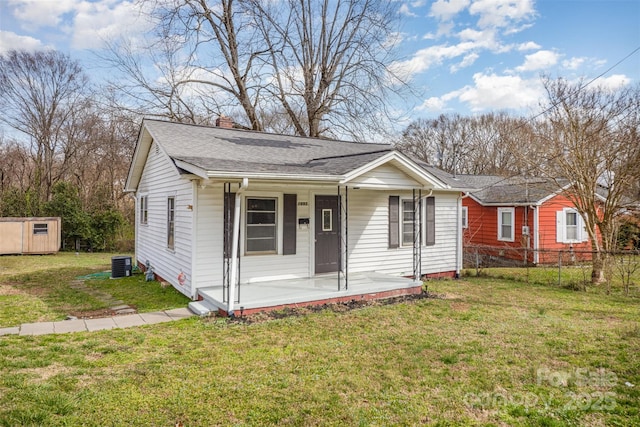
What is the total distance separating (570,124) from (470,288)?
539cm

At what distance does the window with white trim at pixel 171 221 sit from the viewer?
891 centimetres

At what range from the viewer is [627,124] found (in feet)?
32.6

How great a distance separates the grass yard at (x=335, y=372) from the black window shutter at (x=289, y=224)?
87.8 inches

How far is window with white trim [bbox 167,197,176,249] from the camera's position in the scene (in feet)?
29.2

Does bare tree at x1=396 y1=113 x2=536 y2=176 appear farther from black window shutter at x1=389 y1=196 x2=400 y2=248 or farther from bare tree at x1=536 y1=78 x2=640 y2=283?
black window shutter at x1=389 y1=196 x2=400 y2=248

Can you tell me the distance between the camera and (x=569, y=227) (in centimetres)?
1542

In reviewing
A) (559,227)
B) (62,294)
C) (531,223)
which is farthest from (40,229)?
(559,227)

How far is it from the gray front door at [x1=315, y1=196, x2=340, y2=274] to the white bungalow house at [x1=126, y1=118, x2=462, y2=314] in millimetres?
25

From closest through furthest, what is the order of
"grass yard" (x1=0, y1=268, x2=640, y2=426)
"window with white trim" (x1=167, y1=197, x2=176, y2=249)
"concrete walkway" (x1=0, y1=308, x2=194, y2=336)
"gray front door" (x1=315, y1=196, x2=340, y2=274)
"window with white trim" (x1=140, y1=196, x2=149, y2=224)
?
1. "grass yard" (x1=0, y1=268, x2=640, y2=426)
2. "concrete walkway" (x1=0, y1=308, x2=194, y2=336)
3. "window with white trim" (x1=167, y1=197, x2=176, y2=249)
4. "gray front door" (x1=315, y1=196, x2=340, y2=274)
5. "window with white trim" (x1=140, y1=196, x2=149, y2=224)

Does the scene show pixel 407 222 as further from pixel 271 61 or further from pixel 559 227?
pixel 271 61

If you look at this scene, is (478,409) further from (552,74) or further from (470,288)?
(552,74)

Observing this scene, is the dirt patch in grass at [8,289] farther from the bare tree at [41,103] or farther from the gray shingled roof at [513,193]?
the gray shingled roof at [513,193]

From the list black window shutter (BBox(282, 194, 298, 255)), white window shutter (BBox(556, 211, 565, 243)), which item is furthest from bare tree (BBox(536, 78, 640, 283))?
black window shutter (BBox(282, 194, 298, 255))

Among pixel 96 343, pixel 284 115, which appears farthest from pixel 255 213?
pixel 284 115
